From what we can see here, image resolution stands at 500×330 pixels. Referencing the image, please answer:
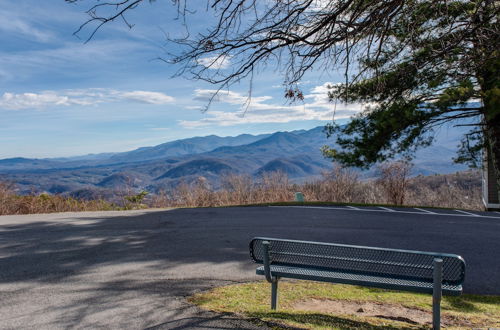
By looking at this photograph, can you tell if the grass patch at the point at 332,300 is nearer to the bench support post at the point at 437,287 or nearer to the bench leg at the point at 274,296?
the bench leg at the point at 274,296

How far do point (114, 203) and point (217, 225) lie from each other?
20.9 feet

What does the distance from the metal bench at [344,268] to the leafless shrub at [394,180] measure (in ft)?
40.5

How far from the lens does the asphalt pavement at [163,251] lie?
14.4 feet

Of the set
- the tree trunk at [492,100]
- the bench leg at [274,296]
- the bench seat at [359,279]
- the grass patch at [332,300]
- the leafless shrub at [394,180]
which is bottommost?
the grass patch at [332,300]

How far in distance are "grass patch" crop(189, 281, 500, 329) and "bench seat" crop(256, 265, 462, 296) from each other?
36 centimetres

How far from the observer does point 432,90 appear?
41.7ft

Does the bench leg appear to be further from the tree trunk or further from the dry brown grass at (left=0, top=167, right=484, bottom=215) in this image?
the dry brown grass at (left=0, top=167, right=484, bottom=215)

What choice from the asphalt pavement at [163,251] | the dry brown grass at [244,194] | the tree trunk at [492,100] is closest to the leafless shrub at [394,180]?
the dry brown grass at [244,194]

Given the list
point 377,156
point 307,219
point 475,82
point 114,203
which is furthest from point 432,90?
point 114,203

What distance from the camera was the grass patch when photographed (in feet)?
13.2

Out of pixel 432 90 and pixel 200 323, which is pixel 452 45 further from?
pixel 432 90

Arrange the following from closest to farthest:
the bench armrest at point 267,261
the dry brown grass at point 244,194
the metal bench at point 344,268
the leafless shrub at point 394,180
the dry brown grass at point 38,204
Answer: the metal bench at point 344,268
the bench armrest at point 267,261
the dry brown grass at point 38,204
the dry brown grass at point 244,194
the leafless shrub at point 394,180

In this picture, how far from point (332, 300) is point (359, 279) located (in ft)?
3.36

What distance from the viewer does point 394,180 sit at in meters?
16.5
